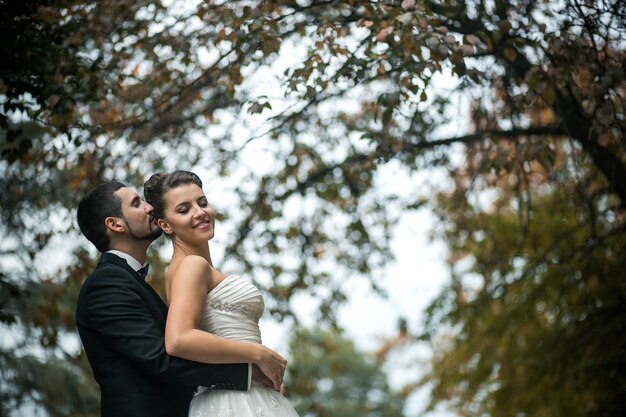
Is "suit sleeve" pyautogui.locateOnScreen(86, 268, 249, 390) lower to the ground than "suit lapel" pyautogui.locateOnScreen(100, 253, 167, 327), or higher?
lower

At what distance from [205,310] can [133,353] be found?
381mm

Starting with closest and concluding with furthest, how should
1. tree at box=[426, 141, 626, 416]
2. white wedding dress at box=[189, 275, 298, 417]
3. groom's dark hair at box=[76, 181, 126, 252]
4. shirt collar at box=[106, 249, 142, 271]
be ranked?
white wedding dress at box=[189, 275, 298, 417], shirt collar at box=[106, 249, 142, 271], groom's dark hair at box=[76, 181, 126, 252], tree at box=[426, 141, 626, 416]

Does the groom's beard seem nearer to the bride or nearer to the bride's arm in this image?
the bride

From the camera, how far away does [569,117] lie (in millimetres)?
6652

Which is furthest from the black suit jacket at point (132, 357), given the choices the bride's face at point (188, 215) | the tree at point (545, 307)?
the tree at point (545, 307)

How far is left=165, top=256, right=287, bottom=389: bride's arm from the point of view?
3387 millimetres

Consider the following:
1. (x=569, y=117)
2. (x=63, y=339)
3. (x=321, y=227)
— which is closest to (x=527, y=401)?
(x=321, y=227)

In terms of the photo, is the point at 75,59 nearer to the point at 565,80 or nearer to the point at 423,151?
the point at 565,80

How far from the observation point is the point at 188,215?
3.76 m

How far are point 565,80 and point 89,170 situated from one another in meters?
4.12

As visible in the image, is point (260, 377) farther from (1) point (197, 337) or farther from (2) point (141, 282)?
(2) point (141, 282)

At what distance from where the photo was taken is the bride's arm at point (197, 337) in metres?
3.39

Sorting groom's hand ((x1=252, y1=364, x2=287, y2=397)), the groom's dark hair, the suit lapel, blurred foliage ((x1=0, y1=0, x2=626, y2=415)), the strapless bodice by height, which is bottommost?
groom's hand ((x1=252, y1=364, x2=287, y2=397))

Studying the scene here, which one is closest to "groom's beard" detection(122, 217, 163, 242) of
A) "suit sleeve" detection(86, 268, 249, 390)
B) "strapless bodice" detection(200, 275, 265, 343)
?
"suit sleeve" detection(86, 268, 249, 390)
